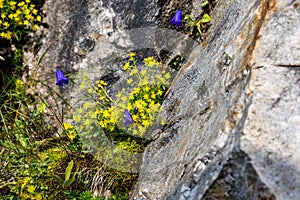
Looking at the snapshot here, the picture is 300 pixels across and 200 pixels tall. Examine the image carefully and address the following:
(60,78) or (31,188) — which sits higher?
(60,78)

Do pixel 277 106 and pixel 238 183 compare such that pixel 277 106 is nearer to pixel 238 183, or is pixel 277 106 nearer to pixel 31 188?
pixel 238 183

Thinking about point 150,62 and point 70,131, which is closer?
point 150,62

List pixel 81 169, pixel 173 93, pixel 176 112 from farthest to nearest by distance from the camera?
1. pixel 81 169
2. pixel 173 93
3. pixel 176 112

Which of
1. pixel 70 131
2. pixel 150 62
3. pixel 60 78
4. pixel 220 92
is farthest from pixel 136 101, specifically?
pixel 220 92

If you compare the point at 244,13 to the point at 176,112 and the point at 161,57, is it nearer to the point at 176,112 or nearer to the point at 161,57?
the point at 176,112

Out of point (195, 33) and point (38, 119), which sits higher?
point (195, 33)

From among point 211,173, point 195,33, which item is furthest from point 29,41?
point 211,173

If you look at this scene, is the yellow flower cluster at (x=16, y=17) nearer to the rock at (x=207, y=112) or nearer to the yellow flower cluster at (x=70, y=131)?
the yellow flower cluster at (x=70, y=131)
